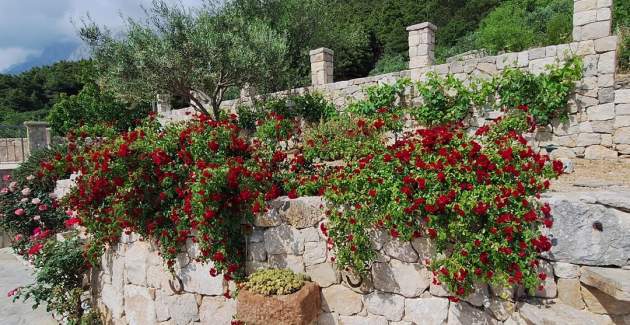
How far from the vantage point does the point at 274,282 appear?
361cm

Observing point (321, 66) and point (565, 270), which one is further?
point (321, 66)

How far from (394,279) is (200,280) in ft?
7.26

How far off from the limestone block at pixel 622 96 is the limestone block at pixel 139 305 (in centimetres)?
792

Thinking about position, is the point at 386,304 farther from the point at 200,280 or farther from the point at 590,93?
A: the point at 590,93

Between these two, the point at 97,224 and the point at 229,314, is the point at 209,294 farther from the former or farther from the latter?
the point at 97,224

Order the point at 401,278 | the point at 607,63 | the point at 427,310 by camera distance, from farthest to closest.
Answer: the point at 607,63 → the point at 401,278 → the point at 427,310

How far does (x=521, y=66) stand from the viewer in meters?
A: 7.44

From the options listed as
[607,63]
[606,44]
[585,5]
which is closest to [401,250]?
[607,63]

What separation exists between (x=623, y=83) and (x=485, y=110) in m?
2.50

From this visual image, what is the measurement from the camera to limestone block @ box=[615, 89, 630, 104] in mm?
6453

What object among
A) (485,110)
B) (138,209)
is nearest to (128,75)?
(138,209)

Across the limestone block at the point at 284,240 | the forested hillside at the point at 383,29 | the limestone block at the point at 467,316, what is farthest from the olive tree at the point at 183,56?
the limestone block at the point at 467,316

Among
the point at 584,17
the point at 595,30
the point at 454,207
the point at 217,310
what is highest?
the point at 584,17

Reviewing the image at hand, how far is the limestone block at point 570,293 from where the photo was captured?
2939 mm
